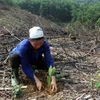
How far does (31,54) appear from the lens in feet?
13.2

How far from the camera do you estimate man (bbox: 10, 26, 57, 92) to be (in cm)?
366

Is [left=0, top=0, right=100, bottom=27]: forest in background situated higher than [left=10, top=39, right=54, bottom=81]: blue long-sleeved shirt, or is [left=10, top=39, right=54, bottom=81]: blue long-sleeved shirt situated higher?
[left=0, top=0, right=100, bottom=27]: forest in background

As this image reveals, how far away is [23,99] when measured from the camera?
3.57 meters

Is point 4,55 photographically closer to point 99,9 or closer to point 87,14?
point 87,14

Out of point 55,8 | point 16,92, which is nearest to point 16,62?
point 16,92

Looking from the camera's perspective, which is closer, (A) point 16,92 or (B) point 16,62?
(A) point 16,92

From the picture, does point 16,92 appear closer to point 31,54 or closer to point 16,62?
point 16,62

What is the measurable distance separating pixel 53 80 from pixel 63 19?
3020 centimetres

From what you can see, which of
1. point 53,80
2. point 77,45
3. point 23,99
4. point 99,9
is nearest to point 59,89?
point 53,80

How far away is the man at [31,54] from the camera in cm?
366

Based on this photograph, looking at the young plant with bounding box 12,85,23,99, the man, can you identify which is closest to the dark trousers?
the man

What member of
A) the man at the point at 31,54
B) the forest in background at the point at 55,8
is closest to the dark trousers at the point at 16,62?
the man at the point at 31,54

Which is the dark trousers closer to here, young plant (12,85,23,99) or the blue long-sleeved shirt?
the blue long-sleeved shirt

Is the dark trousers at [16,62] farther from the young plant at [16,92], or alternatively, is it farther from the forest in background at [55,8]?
the forest in background at [55,8]
